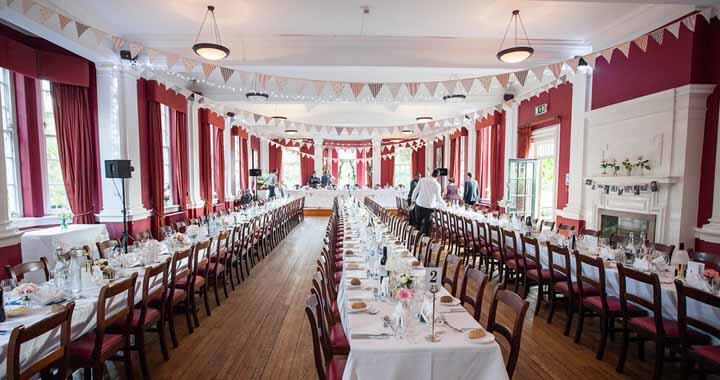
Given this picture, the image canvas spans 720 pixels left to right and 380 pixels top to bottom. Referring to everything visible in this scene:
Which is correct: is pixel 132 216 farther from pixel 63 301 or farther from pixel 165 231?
pixel 63 301

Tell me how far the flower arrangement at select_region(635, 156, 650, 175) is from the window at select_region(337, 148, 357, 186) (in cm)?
1482

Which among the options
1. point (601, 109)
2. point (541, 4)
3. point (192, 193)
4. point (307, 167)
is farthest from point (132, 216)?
point (307, 167)

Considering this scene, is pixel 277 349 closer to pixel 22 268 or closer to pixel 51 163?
pixel 22 268

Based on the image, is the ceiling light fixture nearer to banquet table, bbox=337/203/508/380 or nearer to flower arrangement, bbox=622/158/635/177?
flower arrangement, bbox=622/158/635/177

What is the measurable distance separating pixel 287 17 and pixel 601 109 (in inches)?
216

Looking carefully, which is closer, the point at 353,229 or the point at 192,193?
the point at 353,229

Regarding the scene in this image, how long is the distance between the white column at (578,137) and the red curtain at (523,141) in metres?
1.96

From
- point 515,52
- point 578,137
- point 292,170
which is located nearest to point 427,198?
point 578,137

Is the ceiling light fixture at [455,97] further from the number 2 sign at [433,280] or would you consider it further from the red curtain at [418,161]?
the red curtain at [418,161]

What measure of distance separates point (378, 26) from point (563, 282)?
14.7ft

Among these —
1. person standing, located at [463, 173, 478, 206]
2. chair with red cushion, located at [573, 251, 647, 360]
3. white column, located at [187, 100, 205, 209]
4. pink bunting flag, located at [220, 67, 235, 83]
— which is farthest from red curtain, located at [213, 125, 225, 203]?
chair with red cushion, located at [573, 251, 647, 360]

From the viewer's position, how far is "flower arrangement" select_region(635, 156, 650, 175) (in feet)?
16.3

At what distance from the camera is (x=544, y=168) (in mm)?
8453

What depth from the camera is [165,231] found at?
15.5ft
